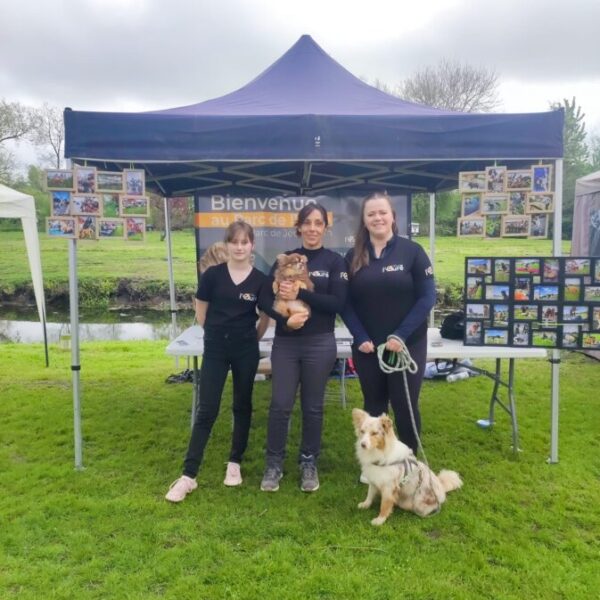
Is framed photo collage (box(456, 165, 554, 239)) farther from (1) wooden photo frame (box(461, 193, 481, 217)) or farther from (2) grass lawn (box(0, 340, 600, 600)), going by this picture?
(2) grass lawn (box(0, 340, 600, 600))

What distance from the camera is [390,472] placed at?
270 cm

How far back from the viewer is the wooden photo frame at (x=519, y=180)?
323 cm

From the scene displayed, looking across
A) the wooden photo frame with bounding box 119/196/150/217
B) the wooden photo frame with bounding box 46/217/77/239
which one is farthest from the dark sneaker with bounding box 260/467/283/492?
the wooden photo frame with bounding box 46/217/77/239

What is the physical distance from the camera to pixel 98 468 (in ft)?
11.3

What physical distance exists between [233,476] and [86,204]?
189cm

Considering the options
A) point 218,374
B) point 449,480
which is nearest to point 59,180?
point 218,374

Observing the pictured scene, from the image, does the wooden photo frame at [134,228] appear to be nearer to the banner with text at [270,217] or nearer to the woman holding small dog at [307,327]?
the woman holding small dog at [307,327]

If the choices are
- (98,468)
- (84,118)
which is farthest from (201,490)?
(84,118)

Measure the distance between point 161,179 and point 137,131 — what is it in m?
1.50

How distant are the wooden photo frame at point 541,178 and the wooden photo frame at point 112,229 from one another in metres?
2.57

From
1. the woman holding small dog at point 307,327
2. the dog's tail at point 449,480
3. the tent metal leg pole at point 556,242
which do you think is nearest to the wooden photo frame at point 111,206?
the woman holding small dog at point 307,327

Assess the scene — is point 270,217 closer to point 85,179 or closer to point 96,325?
point 85,179

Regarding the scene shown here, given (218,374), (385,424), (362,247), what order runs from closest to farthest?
1. (385,424)
2. (362,247)
3. (218,374)

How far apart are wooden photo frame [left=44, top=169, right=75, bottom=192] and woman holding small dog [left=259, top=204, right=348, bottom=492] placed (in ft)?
4.45
